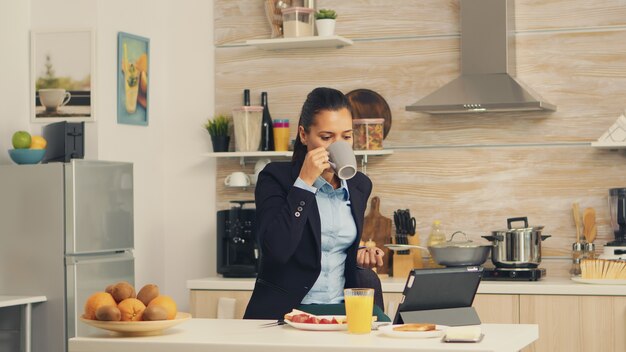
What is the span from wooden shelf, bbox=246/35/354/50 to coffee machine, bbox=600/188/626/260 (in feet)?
4.87

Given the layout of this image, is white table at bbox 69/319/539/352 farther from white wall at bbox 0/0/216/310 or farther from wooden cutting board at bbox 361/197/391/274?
white wall at bbox 0/0/216/310

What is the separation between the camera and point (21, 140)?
4543 mm

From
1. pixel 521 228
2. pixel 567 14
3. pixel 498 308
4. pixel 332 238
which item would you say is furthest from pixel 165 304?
pixel 567 14

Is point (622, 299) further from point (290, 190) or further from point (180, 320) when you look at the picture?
point (180, 320)

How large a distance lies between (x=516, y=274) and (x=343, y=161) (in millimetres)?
1923

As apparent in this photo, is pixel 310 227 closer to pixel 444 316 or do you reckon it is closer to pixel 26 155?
pixel 444 316

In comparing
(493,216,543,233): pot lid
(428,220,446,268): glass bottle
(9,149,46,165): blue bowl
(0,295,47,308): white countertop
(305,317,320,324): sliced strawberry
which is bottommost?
(0,295,47,308): white countertop

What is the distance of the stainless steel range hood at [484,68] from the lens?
4.55 metres

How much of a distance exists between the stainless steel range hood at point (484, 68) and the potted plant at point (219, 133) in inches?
40.8

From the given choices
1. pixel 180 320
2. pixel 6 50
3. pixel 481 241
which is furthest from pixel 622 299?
pixel 6 50

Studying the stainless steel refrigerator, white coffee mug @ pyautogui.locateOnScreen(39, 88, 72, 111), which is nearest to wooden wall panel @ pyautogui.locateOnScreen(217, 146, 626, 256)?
the stainless steel refrigerator

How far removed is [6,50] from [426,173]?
2.13 m

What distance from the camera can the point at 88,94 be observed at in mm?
4805

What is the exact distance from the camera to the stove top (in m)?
4.52
